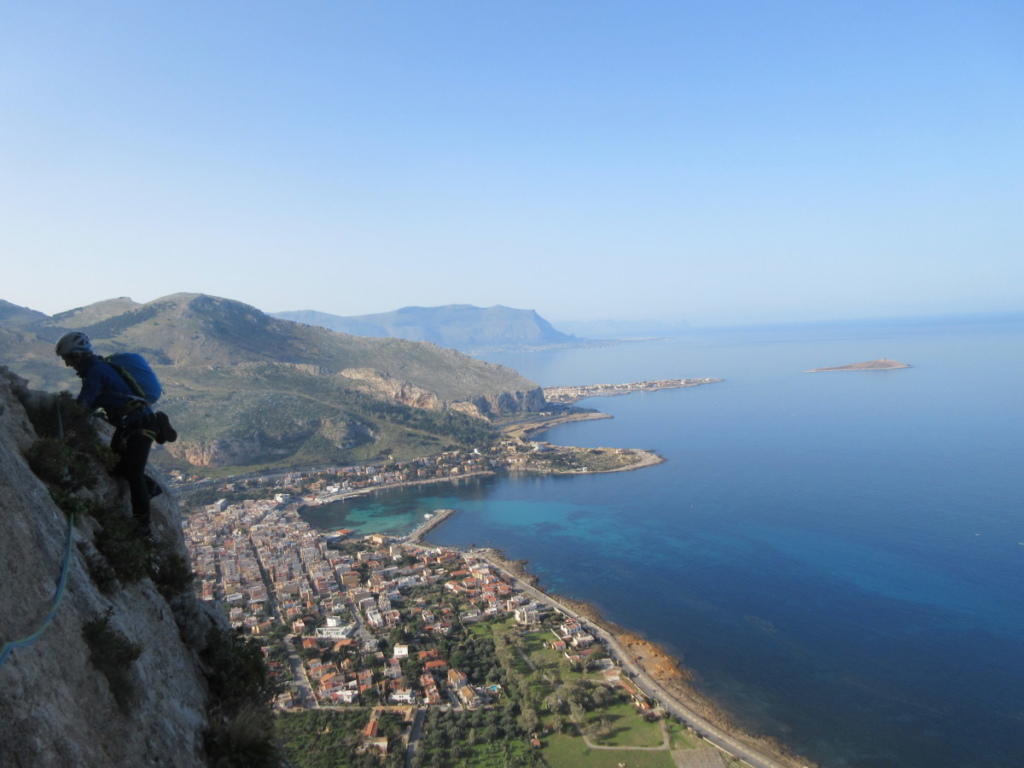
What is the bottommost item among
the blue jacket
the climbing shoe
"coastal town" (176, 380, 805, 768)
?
"coastal town" (176, 380, 805, 768)

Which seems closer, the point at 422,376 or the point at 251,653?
the point at 251,653

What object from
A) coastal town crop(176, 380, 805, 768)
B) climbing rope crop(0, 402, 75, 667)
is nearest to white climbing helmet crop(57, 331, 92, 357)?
climbing rope crop(0, 402, 75, 667)

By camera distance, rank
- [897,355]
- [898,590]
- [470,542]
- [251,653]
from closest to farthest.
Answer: [251,653] < [898,590] < [470,542] < [897,355]

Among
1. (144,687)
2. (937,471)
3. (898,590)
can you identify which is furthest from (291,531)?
(937,471)

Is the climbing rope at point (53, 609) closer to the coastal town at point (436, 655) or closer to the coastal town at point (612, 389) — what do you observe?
the coastal town at point (436, 655)

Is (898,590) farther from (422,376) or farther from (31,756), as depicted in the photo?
(422,376)

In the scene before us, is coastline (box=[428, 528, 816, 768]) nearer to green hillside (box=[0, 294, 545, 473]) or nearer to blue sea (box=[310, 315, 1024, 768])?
blue sea (box=[310, 315, 1024, 768])
